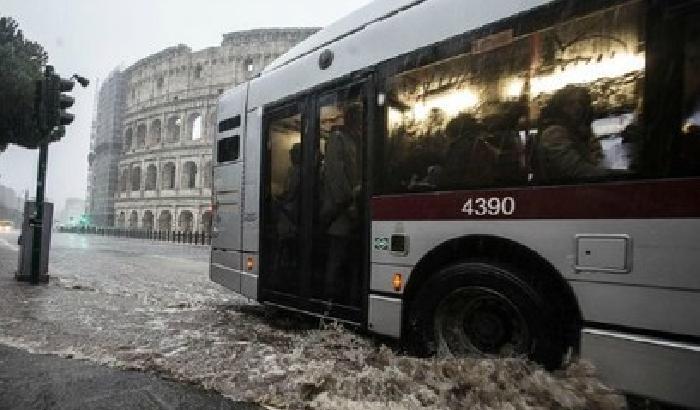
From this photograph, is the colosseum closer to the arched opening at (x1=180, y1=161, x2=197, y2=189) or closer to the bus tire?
the arched opening at (x1=180, y1=161, x2=197, y2=189)

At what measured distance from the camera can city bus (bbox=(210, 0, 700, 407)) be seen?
3074 millimetres

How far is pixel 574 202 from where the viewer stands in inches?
137

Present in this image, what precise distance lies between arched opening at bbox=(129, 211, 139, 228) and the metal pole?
58.1 meters

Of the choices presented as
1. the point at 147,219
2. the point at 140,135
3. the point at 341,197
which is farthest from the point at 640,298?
the point at 140,135

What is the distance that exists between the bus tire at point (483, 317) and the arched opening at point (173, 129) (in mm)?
62909

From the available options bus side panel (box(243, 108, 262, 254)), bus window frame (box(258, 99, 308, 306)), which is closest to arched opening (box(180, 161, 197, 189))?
bus side panel (box(243, 108, 262, 254))

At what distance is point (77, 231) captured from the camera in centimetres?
6712

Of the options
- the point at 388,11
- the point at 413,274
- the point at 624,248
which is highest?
the point at 388,11

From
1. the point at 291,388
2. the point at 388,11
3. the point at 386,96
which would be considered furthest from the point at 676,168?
the point at 388,11

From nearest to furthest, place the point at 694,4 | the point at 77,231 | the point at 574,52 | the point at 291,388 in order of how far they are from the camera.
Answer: the point at 694,4
the point at 574,52
the point at 291,388
the point at 77,231

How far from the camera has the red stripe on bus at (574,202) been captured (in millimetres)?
3010

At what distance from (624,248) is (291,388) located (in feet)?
7.67

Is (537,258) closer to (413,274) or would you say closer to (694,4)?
(413,274)

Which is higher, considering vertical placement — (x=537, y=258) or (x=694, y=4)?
(x=694, y=4)
